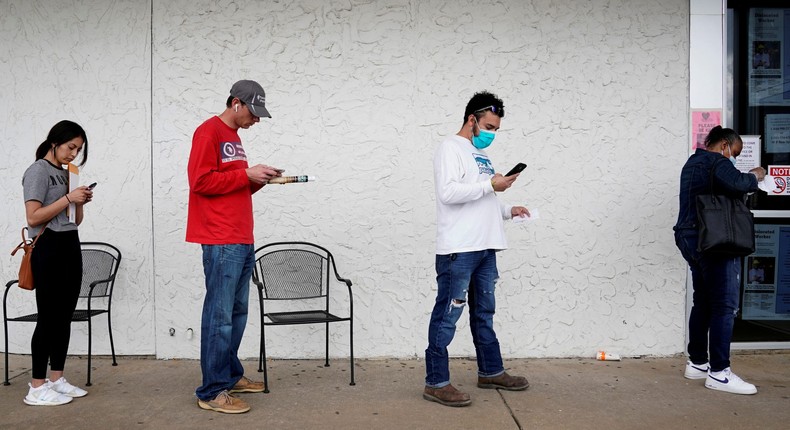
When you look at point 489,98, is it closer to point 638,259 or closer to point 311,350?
point 638,259

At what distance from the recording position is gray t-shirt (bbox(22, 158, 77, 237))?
153 inches

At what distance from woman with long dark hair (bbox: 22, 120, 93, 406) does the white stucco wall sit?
40.9 inches

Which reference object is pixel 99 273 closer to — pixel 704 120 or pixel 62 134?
pixel 62 134

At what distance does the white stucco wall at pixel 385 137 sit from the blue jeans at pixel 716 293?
0.79 metres

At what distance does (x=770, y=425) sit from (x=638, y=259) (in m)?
1.69

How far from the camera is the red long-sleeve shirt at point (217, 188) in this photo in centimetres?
369

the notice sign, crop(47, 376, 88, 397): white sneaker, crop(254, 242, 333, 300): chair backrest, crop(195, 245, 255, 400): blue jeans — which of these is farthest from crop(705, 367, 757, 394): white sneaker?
crop(47, 376, 88, 397): white sneaker

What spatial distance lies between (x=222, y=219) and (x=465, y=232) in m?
1.36

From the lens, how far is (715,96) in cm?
513

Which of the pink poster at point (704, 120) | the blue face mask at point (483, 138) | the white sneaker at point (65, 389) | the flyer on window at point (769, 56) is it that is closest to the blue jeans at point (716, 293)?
the pink poster at point (704, 120)

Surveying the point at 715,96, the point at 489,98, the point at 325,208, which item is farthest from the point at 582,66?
the point at 325,208

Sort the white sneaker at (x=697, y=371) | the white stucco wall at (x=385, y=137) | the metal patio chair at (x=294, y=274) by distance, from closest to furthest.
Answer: the white sneaker at (x=697, y=371) < the metal patio chair at (x=294, y=274) < the white stucco wall at (x=385, y=137)

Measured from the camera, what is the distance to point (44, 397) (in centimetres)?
398

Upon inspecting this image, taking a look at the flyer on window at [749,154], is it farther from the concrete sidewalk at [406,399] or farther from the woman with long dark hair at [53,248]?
the woman with long dark hair at [53,248]
